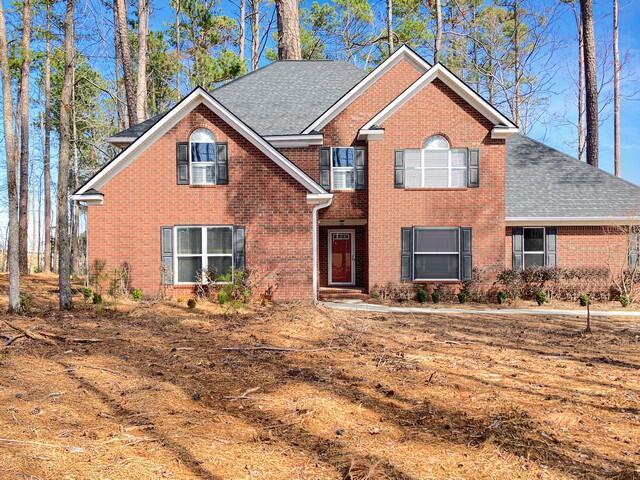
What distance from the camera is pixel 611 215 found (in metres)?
15.8

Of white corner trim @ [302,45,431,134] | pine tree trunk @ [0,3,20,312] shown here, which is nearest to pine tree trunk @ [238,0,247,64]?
white corner trim @ [302,45,431,134]

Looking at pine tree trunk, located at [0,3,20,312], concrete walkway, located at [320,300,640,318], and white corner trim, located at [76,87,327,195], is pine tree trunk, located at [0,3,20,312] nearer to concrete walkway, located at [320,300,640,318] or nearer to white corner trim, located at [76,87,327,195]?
white corner trim, located at [76,87,327,195]

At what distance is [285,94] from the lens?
61.5 feet

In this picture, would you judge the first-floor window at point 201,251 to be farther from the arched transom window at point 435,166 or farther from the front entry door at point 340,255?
the arched transom window at point 435,166

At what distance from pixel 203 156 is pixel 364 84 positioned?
6375 millimetres

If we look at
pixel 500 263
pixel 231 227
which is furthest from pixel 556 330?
pixel 231 227

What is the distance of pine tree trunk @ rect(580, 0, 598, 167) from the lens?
2045 centimetres

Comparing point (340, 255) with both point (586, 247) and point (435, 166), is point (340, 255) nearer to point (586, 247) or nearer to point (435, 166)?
point (435, 166)

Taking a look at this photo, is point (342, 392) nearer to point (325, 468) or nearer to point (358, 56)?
point (325, 468)

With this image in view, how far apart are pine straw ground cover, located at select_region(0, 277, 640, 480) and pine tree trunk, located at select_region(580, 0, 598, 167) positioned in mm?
14078

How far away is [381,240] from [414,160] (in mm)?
2928

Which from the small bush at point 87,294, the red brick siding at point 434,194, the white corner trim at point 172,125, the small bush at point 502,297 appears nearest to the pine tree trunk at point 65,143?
the small bush at point 87,294

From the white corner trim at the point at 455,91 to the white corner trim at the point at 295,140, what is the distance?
5.44 ft

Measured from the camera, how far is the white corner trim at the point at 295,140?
15.8 m
